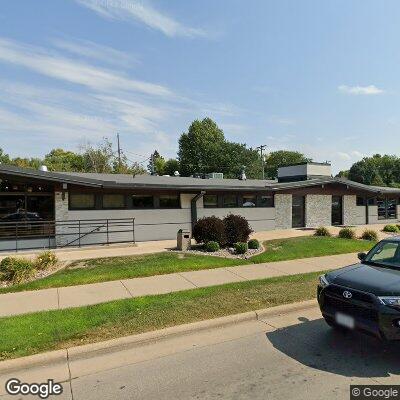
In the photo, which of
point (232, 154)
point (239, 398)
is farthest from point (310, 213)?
point (232, 154)

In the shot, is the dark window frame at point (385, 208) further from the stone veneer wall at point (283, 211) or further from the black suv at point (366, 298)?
the black suv at point (366, 298)

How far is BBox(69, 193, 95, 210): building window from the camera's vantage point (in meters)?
16.0

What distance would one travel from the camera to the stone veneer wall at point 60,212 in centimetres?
1552

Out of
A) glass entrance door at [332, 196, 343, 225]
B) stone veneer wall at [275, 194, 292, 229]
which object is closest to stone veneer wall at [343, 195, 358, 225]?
glass entrance door at [332, 196, 343, 225]

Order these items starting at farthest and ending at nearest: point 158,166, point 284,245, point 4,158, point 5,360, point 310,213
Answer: point 158,166 < point 4,158 < point 310,213 < point 284,245 < point 5,360

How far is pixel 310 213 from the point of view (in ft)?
79.0

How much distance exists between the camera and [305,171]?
2750cm

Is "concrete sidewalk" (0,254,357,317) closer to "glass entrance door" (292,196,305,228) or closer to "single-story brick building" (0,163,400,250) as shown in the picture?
"single-story brick building" (0,163,400,250)

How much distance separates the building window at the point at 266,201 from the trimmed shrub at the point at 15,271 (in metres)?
14.8

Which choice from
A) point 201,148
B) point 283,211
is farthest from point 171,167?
Result: point 283,211

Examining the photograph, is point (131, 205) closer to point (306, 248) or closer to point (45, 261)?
point (45, 261)

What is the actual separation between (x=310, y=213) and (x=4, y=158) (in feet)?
156

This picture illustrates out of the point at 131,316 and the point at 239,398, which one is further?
the point at 131,316

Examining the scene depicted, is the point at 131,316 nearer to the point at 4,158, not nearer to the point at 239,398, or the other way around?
the point at 239,398
